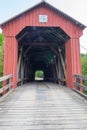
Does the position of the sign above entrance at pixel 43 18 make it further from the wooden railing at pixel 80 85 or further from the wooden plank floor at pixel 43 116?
the wooden plank floor at pixel 43 116

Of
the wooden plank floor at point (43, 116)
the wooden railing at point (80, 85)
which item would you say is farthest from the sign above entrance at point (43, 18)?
the wooden plank floor at point (43, 116)

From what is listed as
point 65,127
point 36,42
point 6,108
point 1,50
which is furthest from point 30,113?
point 1,50

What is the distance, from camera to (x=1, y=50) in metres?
21.5

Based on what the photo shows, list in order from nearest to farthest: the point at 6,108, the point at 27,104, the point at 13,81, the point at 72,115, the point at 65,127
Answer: the point at 65,127
the point at 72,115
the point at 6,108
the point at 27,104
the point at 13,81

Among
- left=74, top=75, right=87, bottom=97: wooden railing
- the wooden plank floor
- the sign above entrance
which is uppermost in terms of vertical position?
the sign above entrance

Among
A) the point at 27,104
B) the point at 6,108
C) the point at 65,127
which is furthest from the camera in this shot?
the point at 27,104

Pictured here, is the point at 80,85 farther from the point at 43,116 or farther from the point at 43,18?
the point at 43,116

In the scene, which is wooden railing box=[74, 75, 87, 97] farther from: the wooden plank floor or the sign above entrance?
the sign above entrance

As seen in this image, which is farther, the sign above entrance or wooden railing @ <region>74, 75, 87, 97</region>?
the sign above entrance

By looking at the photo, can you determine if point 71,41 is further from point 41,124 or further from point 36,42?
point 41,124

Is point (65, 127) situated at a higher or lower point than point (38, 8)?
lower

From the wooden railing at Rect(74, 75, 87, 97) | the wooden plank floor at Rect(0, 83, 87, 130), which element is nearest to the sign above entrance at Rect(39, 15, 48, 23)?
the wooden railing at Rect(74, 75, 87, 97)

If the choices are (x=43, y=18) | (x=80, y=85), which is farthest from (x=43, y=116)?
(x=43, y=18)

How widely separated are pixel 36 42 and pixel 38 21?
4798 millimetres
